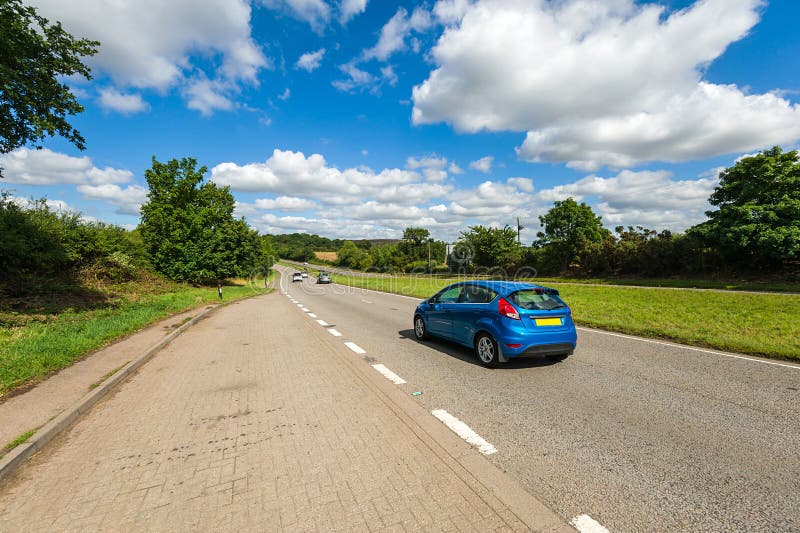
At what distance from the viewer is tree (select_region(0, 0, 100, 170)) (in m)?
9.00

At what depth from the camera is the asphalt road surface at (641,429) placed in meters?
2.59

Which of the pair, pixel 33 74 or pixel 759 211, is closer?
pixel 33 74

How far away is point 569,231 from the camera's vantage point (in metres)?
37.5

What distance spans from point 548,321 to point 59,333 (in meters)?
10.9

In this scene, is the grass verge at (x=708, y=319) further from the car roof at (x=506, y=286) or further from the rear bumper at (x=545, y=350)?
the car roof at (x=506, y=286)

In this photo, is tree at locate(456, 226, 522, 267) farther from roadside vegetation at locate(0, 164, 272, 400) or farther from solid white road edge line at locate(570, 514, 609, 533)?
solid white road edge line at locate(570, 514, 609, 533)

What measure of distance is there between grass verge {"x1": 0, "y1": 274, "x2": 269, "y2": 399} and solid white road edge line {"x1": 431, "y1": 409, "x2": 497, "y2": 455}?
19.2ft

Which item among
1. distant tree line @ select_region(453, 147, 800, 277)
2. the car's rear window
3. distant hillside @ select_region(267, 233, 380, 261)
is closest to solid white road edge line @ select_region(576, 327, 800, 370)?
the car's rear window

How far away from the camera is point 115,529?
244 cm

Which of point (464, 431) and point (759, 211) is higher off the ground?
point (759, 211)

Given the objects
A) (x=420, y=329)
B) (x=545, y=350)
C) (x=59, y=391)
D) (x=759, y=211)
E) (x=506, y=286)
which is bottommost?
(x=59, y=391)

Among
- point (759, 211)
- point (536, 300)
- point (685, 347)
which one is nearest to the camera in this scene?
point (536, 300)

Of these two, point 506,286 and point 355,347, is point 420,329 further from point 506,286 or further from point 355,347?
point 506,286

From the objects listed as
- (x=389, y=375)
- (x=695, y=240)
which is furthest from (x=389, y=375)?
(x=695, y=240)
